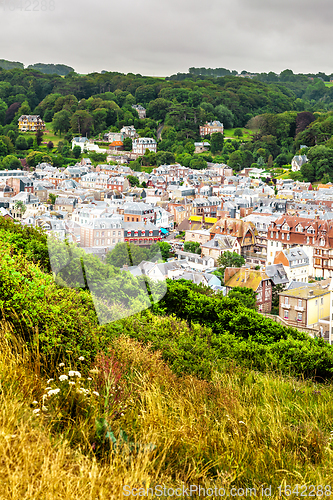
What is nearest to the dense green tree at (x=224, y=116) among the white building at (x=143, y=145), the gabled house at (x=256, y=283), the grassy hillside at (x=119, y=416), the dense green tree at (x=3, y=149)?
the white building at (x=143, y=145)

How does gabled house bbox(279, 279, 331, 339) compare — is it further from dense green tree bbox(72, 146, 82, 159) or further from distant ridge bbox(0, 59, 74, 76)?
distant ridge bbox(0, 59, 74, 76)

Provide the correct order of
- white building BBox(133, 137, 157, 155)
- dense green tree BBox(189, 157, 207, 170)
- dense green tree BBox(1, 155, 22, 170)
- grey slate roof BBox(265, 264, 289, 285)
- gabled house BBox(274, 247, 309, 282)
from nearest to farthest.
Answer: grey slate roof BBox(265, 264, 289, 285) → gabled house BBox(274, 247, 309, 282) → dense green tree BBox(1, 155, 22, 170) → dense green tree BBox(189, 157, 207, 170) → white building BBox(133, 137, 157, 155)

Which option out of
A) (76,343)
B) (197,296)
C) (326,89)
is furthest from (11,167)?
(326,89)

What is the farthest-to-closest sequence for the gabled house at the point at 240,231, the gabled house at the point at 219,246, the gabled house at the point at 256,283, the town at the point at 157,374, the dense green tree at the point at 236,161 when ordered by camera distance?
the dense green tree at the point at 236,161, the gabled house at the point at 240,231, the gabled house at the point at 219,246, the gabled house at the point at 256,283, the town at the point at 157,374

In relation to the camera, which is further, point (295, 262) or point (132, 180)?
point (132, 180)

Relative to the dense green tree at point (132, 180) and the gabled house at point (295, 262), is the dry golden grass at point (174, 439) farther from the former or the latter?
the dense green tree at point (132, 180)

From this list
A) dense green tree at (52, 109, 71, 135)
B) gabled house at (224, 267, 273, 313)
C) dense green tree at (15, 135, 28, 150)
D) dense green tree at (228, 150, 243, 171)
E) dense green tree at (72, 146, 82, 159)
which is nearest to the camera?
gabled house at (224, 267, 273, 313)

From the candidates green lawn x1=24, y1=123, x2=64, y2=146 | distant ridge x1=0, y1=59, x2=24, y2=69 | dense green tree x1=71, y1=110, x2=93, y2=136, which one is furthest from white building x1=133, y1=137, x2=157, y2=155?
distant ridge x1=0, y1=59, x2=24, y2=69

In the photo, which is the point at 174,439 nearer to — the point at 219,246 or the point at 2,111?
the point at 219,246

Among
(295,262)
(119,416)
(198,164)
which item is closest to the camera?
(119,416)

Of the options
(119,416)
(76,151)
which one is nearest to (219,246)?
(119,416)
